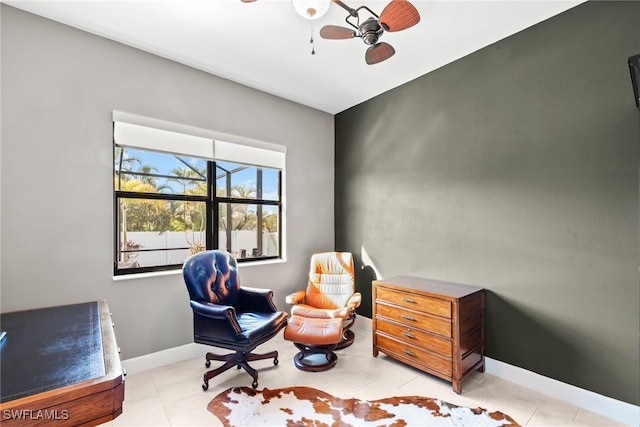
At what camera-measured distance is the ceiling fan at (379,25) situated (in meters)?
1.68

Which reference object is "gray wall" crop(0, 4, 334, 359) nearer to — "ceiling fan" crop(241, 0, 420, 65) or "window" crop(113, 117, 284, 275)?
"window" crop(113, 117, 284, 275)

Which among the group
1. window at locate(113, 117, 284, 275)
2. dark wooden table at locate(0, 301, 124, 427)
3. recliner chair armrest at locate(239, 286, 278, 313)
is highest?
window at locate(113, 117, 284, 275)

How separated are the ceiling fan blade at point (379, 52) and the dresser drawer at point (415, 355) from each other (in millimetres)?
2340

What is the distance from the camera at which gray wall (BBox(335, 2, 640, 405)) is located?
78.7 inches

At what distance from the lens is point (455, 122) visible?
9.44ft

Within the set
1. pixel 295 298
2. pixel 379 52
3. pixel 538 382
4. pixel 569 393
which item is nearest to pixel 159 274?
pixel 295 298

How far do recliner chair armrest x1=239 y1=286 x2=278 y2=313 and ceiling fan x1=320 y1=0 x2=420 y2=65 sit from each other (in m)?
2.15

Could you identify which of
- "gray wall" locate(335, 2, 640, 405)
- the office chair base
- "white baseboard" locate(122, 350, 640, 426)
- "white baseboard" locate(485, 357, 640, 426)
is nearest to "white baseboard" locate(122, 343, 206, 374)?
"white baseboard" locate(122, 350, 640, 426)

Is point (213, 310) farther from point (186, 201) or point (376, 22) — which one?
point (376, 22)

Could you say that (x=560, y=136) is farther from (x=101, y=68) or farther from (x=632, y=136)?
(x=101, y=68)

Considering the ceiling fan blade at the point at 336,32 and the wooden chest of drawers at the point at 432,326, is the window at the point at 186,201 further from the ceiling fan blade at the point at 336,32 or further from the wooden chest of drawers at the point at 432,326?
the ceiling fan blade at the point at 336,32

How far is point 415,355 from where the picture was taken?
8.40ft

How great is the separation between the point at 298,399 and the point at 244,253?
5.68 ft

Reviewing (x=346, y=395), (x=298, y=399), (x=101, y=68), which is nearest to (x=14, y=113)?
(x=101, y=68)
